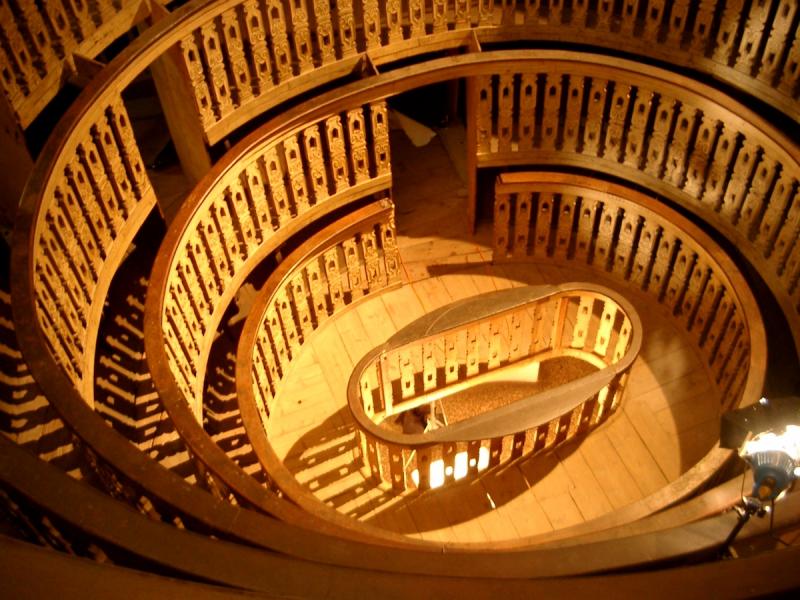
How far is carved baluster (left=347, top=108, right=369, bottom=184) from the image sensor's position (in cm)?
510

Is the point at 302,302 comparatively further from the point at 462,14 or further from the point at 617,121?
the point at 617,121

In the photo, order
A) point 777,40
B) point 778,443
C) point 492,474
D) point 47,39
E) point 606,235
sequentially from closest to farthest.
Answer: point 778,443
point 47,39
point 777,40
point 492,474
point 606,235

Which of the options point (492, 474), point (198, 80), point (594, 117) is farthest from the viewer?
point (594, 117)

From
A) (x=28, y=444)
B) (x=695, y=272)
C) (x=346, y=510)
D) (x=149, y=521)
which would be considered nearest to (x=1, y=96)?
(x=28, y=444)

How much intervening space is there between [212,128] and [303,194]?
0.79 meters

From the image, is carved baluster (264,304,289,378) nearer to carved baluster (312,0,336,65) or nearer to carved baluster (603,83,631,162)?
carved baluster (312,0,336,65)

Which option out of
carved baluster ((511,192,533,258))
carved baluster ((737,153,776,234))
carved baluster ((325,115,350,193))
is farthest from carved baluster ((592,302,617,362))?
carved baluster ((325,115,350,193))

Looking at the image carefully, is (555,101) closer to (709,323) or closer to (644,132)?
(644,132)

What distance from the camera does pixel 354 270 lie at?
5.78 meters

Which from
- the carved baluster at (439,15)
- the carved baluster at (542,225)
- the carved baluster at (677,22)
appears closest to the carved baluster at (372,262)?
the carved baluster at (542,225)

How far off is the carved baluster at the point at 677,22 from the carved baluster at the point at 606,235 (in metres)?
1.16

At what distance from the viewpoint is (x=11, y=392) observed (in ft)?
11.4

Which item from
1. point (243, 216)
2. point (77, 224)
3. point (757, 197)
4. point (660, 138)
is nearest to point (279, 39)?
point (243, 216)

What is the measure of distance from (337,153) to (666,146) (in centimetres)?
226
